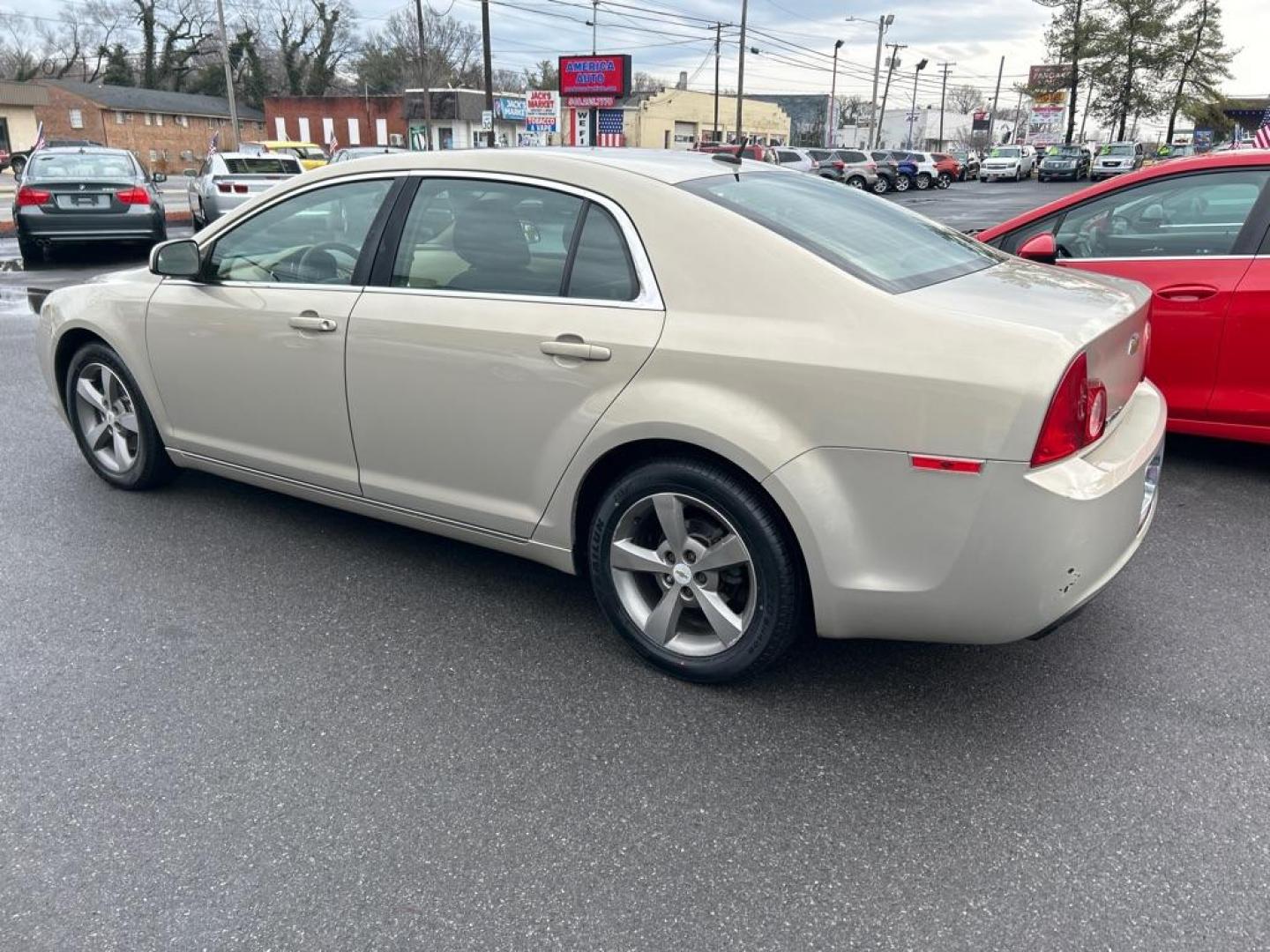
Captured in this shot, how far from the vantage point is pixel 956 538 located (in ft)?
8.11

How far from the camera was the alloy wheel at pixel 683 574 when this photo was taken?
2.87 m

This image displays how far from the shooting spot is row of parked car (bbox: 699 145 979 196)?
35.4m

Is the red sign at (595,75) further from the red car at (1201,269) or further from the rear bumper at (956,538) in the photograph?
the rear bumper at (956,538)

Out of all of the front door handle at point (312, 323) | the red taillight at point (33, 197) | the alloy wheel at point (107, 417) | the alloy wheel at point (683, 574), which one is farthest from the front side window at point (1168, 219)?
the red taillight at point (33, 197)

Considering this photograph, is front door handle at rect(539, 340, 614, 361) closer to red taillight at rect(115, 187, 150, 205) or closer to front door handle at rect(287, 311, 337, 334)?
front door handle at rect(287, 311, 337, 334)

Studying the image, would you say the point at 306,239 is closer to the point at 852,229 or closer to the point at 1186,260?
the point at 852,229

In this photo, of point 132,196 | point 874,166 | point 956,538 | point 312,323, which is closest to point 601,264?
point 312,323

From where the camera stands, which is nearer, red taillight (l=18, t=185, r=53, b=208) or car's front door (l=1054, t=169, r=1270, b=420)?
car's front door (l=1054, t=169, r=1270, b=420)

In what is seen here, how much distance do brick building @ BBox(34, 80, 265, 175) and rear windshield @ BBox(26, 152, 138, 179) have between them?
5368 centimetres

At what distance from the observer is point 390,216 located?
3.51 m

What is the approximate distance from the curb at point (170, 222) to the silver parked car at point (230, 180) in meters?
2.64

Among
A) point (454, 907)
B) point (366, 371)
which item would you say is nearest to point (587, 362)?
point (366, 371)

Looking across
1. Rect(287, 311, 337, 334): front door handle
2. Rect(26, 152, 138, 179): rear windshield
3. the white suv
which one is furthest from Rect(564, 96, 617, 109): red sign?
Rect(287, 311, 337, 334): front door handle

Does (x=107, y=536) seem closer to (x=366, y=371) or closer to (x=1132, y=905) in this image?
(x=366, y=371)
